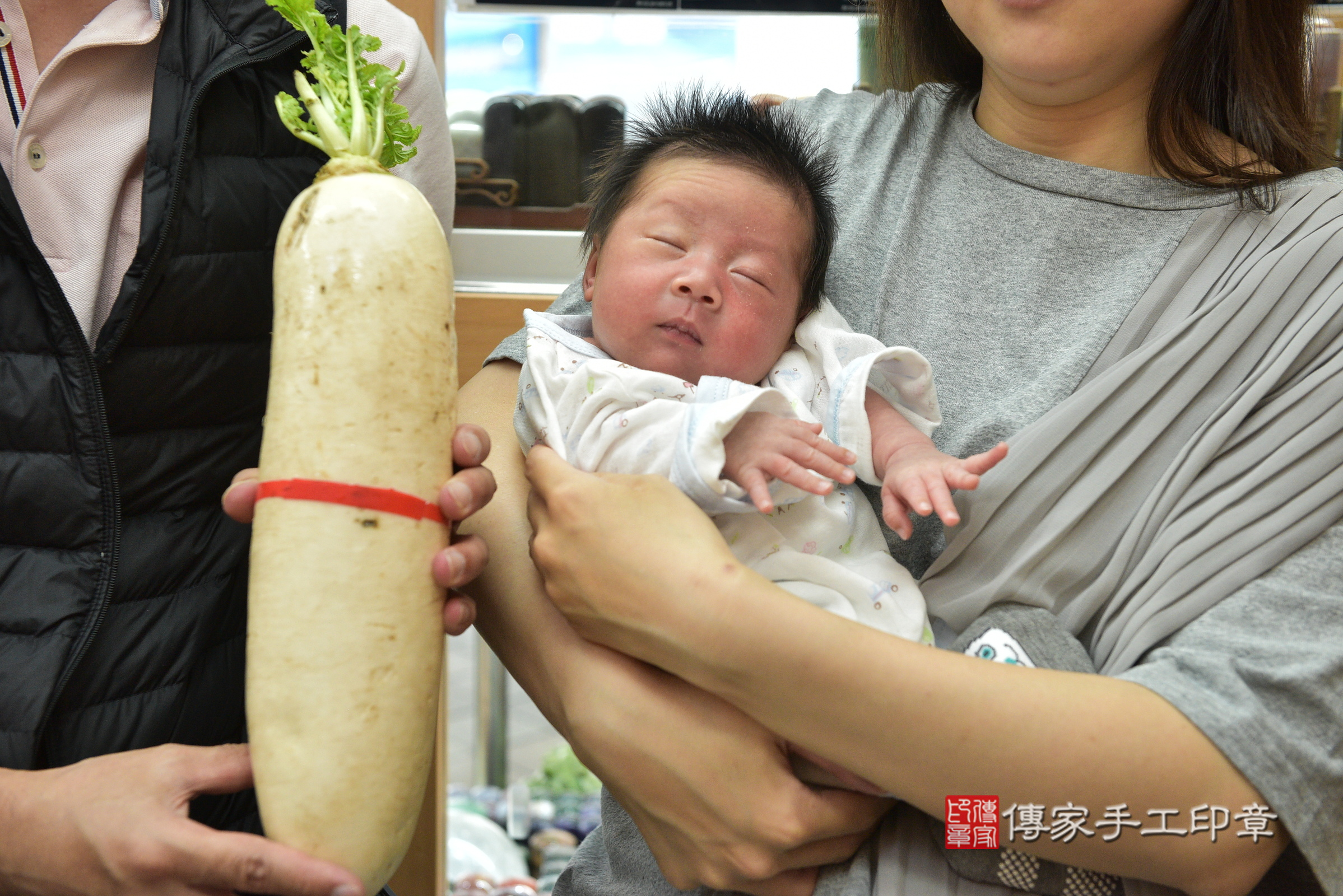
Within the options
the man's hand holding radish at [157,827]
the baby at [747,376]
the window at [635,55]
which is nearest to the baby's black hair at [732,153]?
the baby at [747,376]

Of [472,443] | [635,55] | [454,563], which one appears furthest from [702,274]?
[635,55]

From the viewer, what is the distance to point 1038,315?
3.51 ft

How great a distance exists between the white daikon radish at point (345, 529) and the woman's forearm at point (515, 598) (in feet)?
0.46

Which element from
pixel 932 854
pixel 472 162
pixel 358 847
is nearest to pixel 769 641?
pixel 932 854

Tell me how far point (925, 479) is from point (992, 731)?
0.86 feet

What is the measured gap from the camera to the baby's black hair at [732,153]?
3.91ft

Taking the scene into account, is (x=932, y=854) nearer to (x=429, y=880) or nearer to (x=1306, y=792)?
(x=1306, y=792)

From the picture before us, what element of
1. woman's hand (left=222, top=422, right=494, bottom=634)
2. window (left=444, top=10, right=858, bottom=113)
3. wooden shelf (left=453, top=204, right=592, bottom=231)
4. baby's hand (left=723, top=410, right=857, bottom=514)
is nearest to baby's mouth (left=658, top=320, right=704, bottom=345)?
baby's hand (left=723, top=410, right=857, bottom=514)

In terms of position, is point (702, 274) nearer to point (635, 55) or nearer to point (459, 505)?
point (459, 505)

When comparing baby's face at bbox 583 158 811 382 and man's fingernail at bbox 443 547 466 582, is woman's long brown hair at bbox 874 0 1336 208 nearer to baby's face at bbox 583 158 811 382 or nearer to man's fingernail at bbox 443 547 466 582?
baby's face at bbox 583 158 811 382

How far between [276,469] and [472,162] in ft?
4.94

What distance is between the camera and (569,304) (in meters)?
1.28

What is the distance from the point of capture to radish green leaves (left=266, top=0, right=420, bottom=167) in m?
0.92

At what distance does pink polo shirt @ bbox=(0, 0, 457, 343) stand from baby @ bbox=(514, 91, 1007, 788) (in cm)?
46
